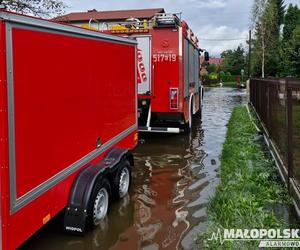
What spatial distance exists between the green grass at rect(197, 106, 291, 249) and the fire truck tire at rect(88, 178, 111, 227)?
4.15 feet

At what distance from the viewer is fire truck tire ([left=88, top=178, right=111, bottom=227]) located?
4.81 meters

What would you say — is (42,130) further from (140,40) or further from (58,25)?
(140,40)

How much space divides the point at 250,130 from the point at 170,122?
259 centimetres

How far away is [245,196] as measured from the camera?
18.9 feet

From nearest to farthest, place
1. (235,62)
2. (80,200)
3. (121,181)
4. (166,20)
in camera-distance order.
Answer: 1. (80,200)
2. (121,181)
3. (166,20)
4. (235,62)

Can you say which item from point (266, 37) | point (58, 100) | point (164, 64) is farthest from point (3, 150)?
point (266, 37)

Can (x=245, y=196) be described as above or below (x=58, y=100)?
below

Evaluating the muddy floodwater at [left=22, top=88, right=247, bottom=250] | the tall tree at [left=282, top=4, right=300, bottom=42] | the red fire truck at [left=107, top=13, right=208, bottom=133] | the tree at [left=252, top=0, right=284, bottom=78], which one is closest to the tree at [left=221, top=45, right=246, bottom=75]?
the tall tree at [left=282, top=4, right=300, bottom=42]

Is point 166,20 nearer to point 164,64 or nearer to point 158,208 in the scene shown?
point 164,64

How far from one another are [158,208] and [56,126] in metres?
2.30

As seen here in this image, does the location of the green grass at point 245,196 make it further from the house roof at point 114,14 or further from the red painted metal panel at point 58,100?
the house roof at point 114,14

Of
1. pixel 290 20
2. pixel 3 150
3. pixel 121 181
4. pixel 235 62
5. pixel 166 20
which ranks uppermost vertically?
pixel 290 20

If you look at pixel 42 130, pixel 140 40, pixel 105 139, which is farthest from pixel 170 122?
pixel 42 130

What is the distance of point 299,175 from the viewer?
5441 millimetres
